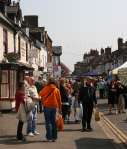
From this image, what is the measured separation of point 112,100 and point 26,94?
12270 millimetres

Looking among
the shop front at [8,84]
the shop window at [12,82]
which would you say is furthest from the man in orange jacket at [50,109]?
the shop window at [12,82]

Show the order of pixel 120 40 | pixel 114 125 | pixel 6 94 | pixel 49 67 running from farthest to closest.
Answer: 1. pixel 120 40
2. pixel 49 67
3. pixel 6 94
4. pixel 114 125

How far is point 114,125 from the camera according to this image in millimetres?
21406

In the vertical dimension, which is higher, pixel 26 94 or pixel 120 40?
pixel 120 40

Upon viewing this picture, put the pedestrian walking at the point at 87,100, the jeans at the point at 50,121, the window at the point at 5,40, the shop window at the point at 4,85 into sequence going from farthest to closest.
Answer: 1. the window at the point at 5,40
2. the shop window at the point at 4,85
3. the pedestrian walking at the point at 87,100
4. the jeans at the point at 50,121

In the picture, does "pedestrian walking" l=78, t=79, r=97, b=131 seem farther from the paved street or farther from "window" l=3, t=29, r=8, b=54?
"window" l=3, t=29, r=8, b=54

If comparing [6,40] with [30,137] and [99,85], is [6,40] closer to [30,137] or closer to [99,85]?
[99,85]

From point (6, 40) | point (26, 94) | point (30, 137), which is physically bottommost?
point (30, 137)

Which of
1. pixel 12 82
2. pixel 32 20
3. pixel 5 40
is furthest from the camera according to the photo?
pixel 32 20

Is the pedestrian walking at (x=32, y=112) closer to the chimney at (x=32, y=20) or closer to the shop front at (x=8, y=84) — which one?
the shop front at (x=8, y=84)

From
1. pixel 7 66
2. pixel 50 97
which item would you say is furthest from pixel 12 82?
pixel 50 97

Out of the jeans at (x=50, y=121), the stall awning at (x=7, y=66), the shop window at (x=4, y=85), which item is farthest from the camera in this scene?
the shop window at (x=4, y=85)

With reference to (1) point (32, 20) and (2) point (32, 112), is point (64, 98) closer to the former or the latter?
(2) point (32, 112)

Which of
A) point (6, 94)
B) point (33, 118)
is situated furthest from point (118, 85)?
point (33, 118)
